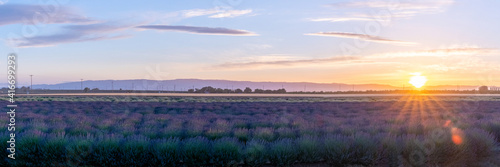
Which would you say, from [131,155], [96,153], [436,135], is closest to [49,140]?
Answer: [96,153]

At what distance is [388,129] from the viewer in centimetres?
1455

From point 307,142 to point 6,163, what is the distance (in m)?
6.63

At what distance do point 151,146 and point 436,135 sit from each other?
24.7 feet

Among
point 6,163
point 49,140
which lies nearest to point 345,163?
point 49,140

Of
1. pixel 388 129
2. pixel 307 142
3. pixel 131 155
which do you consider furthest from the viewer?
pixel 388 129

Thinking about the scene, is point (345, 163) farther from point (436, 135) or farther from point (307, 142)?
point (436, 135)

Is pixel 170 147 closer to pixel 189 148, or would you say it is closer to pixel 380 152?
pixel 189 148

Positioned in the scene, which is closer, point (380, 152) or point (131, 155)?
point (131, 155)

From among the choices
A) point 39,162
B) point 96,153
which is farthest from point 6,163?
point 96,153

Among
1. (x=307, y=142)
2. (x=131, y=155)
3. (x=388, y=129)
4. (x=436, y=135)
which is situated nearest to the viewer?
(x=131, y=155)

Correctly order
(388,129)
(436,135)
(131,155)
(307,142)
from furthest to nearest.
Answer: (388,129) → (436,135) → (307,142) → (131,155)

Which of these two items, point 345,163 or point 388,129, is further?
point 388,129

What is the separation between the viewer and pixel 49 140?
1039 centimetres

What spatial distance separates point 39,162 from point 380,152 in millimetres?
7578
